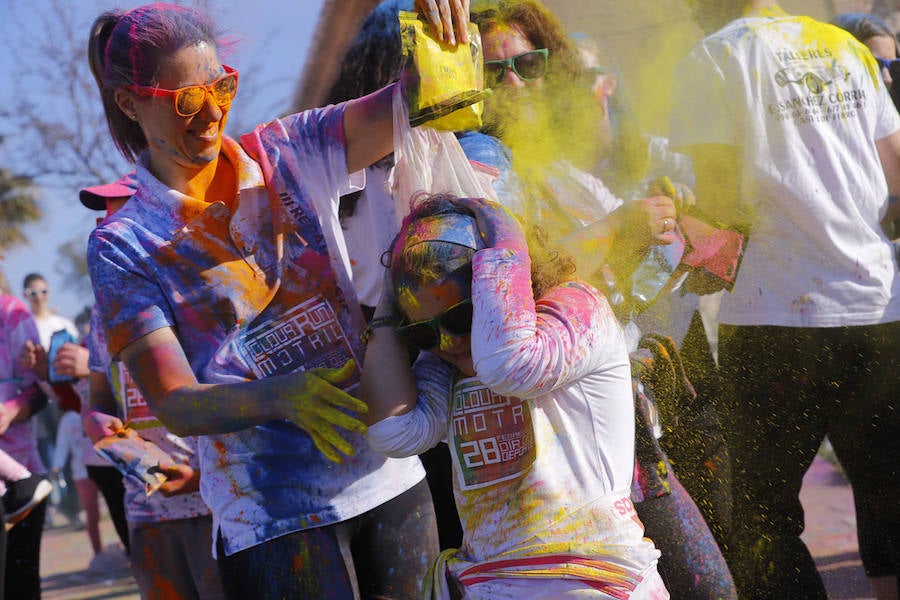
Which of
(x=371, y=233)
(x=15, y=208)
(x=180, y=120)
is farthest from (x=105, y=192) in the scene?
(x=15, y=208)

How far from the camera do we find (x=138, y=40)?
2127mm

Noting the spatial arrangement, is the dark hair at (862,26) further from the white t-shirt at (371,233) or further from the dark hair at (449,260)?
the dark hair at (449,260)

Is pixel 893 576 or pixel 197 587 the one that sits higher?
pixel 197 587

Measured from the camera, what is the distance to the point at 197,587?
3057 millimetres

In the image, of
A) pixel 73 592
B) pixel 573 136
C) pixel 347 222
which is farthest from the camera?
pixel 73 592

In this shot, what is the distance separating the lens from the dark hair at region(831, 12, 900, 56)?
13.2 feet

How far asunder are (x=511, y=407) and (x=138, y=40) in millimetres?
1089

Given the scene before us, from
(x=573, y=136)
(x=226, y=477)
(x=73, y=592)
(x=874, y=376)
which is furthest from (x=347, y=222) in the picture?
(x=73, y=592)

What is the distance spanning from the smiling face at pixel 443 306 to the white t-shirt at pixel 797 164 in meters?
1.28

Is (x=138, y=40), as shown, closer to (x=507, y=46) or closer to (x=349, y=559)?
(x=507, y=46)

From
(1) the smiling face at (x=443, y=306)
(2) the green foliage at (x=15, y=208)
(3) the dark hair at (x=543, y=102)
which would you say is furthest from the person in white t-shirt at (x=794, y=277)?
(2) the green foliage at (x=15, y=208)

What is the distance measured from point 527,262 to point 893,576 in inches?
71.6

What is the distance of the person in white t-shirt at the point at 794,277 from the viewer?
292cm

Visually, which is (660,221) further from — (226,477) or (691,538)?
(226,477)
